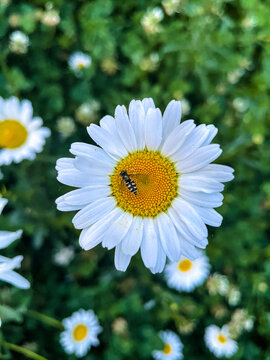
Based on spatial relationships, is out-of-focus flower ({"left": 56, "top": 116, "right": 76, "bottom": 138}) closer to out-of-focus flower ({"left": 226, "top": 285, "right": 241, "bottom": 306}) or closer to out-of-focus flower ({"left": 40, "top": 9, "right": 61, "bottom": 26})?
out-of-focus flower ({"left": 40, "top": 9, "right": 61, "bottom": 26})

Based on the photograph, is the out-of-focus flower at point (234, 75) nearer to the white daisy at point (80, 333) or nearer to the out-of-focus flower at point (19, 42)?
the out-of-focus flower at point (19, 42)

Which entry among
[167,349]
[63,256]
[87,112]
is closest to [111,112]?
[87,112]

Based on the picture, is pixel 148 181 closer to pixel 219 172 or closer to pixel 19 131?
pixel 219 172

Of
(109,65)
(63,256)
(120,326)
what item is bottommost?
(120,326)

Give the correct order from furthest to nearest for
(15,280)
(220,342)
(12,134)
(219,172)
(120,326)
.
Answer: (220,342)
(120,326)
(12,134)
(15,280)
(219,172)

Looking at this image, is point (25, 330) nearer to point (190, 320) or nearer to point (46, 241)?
point (46, 241)

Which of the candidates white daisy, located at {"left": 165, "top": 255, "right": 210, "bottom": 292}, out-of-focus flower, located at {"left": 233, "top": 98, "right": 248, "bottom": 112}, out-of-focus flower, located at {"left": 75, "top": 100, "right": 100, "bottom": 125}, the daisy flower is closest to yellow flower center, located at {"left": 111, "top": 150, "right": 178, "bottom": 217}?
the daisy flower

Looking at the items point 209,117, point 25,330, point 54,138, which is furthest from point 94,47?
point 25,330
